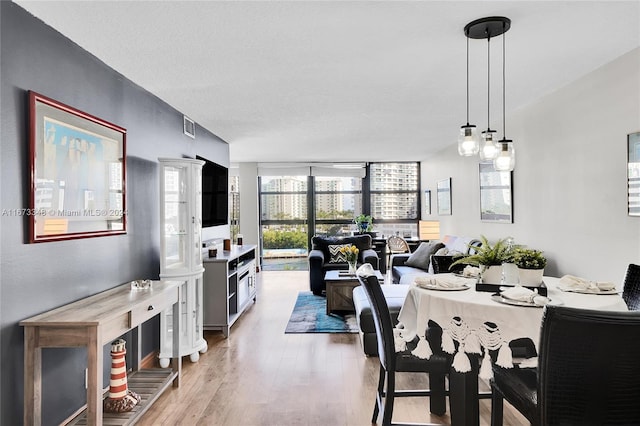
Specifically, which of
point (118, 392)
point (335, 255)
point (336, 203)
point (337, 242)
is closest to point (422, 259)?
point (335, 255)

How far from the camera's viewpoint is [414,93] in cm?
370

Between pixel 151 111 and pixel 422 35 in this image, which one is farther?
pixel 151 111

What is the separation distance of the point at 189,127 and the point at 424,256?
373 cm

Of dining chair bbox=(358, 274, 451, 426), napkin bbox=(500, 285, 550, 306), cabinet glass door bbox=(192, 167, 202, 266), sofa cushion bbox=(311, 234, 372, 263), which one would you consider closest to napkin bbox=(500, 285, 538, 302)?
napkin bbox=(500, 285, 550, 306)

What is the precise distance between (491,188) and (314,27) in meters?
3.63

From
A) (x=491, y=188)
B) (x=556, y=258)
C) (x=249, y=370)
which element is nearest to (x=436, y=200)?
(x=491, y=188)

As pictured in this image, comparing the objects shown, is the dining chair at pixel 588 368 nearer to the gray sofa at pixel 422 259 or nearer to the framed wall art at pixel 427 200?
the gray sofa at pixel 422 259

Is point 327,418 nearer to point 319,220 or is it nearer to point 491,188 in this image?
point 491,188

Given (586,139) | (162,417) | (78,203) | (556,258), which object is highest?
(586,139)

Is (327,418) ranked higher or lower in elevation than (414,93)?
lower

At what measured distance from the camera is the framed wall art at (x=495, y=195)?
4.63 meters

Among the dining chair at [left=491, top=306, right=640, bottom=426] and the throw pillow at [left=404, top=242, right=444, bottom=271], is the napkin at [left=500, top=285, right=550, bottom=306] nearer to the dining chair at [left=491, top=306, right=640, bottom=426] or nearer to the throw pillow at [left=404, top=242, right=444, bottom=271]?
the dining chair at [left=491, top=306, right=640, bottom=426]

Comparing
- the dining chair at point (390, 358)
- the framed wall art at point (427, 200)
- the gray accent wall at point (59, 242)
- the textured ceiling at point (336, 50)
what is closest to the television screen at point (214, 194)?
the textured ceiling at point (336, 50)

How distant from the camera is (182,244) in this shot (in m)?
3.65
